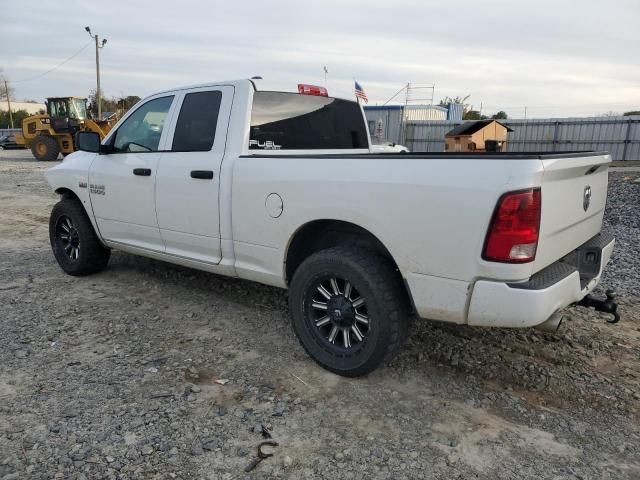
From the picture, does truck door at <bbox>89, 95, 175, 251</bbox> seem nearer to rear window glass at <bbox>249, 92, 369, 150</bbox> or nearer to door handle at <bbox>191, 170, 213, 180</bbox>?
door handle at <bbox>191, 170, 213, 180</bbox>

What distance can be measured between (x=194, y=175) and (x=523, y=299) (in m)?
2.56

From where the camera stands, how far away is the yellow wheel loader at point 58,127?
2503cm

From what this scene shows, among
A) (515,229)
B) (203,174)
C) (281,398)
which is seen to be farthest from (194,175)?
(515,229)

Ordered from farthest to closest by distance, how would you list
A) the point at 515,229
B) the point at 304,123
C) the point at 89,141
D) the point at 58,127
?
the point at 58,127 < the point at 89,141 < the point at 304,123 < the point at 515,229

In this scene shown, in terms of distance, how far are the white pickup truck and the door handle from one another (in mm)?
21

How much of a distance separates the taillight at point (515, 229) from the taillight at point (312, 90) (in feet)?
8.09

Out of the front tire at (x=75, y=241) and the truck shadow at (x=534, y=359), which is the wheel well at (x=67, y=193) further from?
the truck shadow at (x=534, y=359)

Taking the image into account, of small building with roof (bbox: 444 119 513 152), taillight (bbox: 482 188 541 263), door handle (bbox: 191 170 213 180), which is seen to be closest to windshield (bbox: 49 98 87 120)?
small building with roof (bbox: 444 119 513 152)

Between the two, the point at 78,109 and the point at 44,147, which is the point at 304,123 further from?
the point at 78,109

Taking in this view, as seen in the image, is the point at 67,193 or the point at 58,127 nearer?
the point at 67,193

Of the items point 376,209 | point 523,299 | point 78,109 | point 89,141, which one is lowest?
point 523,299

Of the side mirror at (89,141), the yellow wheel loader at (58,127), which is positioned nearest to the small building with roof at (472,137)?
the side mirror at (89,141)

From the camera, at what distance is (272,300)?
472cm

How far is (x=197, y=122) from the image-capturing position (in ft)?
13.7
